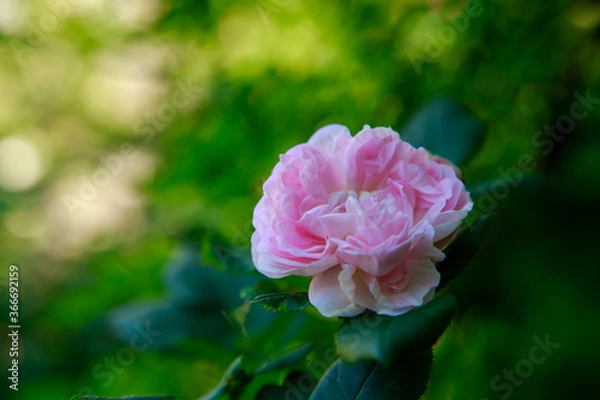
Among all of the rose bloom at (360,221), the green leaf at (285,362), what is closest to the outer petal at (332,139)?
the rose bloom at (360,221)

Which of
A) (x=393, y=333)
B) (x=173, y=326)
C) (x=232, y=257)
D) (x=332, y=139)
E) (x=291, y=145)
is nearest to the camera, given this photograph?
(x=393, y=333)

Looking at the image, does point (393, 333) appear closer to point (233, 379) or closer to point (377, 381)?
point (377, 381)

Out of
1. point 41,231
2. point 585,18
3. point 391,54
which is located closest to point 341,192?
point 391,54

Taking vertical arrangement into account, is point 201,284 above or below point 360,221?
below

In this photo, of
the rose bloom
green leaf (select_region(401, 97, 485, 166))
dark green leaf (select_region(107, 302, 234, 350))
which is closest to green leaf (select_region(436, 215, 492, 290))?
the rose bloom

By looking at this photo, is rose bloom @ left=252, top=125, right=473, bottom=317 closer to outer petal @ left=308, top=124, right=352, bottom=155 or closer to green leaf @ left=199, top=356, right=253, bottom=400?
outer petal @ left=308, top=124, right=352, bottom=155

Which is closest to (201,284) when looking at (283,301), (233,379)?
(233,379)

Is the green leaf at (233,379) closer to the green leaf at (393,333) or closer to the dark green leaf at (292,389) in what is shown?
the dark green leaf at (292,389)
